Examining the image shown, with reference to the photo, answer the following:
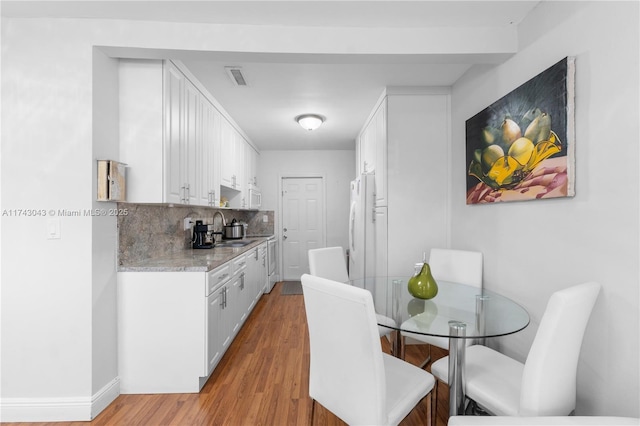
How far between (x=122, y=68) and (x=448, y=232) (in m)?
2.93

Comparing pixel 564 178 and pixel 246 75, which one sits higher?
pixel 246 75

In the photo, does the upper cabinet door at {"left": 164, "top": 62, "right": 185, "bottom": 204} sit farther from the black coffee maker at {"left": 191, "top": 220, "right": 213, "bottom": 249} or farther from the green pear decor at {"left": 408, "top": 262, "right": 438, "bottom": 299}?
the green pear decor at {"left": 408, "top": 262, "right": 438, "bottom": 299}

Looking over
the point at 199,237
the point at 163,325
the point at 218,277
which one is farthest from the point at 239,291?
the point at 163,325

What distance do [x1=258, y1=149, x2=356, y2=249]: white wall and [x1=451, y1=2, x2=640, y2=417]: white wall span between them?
3.62 metres

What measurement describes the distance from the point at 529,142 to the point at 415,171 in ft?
3.81

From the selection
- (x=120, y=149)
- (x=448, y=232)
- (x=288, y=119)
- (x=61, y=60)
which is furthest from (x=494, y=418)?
(x=288, y=119)

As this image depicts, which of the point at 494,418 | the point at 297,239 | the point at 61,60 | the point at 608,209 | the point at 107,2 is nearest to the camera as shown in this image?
the point at 494,418

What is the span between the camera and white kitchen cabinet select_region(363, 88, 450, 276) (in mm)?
Answer: 2863

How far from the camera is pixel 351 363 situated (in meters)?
1.25

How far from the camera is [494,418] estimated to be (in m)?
1.02

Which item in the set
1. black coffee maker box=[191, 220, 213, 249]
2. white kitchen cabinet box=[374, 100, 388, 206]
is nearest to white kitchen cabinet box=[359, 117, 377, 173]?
white kitchen cabinet box=[374, 100, 388, 206]

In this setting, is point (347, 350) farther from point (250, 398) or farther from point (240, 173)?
point (240, 173)

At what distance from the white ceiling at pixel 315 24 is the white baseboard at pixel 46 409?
2225 millimetres

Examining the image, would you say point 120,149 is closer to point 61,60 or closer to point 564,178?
point 61,60
